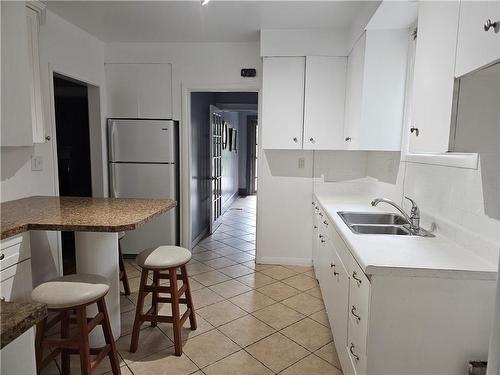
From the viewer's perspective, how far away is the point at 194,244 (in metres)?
4.52

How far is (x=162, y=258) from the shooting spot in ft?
7.23

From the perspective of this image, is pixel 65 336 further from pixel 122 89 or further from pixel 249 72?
pixel 249 72

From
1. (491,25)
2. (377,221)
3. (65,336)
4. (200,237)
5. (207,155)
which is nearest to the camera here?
(491,25)

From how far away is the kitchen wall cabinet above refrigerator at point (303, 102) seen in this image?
340 cm

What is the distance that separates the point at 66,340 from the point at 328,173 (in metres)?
2.82

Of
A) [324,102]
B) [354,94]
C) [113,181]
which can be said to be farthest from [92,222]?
[324,102]

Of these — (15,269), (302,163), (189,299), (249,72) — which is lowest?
(189,299)

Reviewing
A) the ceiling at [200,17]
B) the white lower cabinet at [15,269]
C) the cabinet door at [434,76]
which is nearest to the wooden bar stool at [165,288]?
the white lower cabinet at [15,269]

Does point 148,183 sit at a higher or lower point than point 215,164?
lower

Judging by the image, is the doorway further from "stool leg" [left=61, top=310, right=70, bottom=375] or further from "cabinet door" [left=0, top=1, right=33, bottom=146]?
"stool leg" [left=61, top=310, right=70, bottom=375]

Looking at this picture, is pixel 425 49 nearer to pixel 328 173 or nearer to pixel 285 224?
pixel 328 173

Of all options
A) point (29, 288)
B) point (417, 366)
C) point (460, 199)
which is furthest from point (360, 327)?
point (29, 288)

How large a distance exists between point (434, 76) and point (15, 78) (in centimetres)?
237

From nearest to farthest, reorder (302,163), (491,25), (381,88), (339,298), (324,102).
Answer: (491,25), (339,298), (381,88), (324,102), (302,163)
